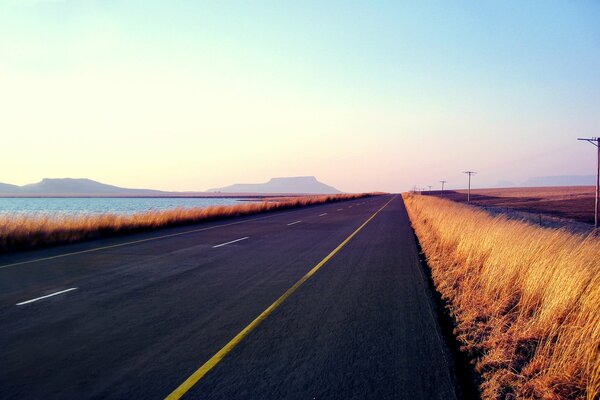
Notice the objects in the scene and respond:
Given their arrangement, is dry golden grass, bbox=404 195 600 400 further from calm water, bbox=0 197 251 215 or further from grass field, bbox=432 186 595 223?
grass field, bbox=432 186 595 223

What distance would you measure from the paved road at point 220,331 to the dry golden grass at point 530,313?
1.51 ft

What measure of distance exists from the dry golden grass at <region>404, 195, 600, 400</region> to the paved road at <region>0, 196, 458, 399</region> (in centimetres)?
46

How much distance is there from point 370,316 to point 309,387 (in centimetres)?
227

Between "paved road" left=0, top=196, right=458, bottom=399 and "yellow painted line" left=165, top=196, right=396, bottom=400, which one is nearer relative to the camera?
"yellow painted line" left=165, top=196, right=396, bottom=400

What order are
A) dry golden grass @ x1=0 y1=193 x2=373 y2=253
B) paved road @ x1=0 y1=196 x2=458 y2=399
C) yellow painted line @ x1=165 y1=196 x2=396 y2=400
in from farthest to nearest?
dry golden grass @ x1=0 y1=193 x2=373 y2=253
paved road @ x1=0 y1=196 x2=458 y2=399
yellow painted line @ x1=165 y1=196 x2=396 y2=400

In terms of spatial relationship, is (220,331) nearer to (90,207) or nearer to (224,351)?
(224,351)

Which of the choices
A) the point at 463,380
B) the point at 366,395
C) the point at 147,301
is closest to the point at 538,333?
the point at 463,380

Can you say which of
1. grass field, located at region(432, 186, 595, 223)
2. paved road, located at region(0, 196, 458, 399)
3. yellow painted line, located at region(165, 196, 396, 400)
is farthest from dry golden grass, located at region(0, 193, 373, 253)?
Result: grass field, located at region(432, 186, 595, 223)

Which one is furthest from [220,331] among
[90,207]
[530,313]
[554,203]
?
[90,207]

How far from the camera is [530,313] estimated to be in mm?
5488

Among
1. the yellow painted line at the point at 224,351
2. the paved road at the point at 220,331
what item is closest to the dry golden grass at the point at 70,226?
the paved road at the point at 220,331

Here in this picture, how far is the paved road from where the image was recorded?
141 inches

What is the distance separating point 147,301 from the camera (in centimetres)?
643

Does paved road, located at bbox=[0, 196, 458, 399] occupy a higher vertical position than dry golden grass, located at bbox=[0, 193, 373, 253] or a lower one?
lower
